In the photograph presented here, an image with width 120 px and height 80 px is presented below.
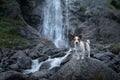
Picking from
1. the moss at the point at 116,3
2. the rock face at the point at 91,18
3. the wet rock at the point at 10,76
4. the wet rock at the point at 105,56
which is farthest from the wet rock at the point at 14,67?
the moss at the point at 116,3

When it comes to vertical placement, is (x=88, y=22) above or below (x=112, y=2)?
below

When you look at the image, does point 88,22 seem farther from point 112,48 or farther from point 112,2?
point 112,48

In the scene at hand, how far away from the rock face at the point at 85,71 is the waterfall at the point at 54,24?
28.1 m

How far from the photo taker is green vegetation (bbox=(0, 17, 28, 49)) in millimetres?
34591

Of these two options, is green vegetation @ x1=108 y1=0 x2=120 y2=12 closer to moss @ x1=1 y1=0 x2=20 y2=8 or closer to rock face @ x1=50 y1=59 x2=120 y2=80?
moss @ x1=1 y1=0 x2=20 y2=8

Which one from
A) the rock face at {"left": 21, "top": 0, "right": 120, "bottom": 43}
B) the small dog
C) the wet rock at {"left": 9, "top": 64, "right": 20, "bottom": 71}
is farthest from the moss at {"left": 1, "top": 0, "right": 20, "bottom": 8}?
the small dog

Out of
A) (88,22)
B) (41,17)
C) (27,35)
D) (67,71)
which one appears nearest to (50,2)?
(41,17)

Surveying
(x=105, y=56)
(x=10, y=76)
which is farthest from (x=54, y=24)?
(x=10, y=76)

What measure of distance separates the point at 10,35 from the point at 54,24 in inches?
423

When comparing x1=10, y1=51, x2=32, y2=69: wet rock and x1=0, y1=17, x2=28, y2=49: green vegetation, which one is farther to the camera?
x1=0, y1=17, x2=28, y2=49: green vegetation

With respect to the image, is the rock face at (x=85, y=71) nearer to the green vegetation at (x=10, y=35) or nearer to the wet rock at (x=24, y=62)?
the wet rock at (x=24, y=62)

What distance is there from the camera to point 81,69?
14922 mm

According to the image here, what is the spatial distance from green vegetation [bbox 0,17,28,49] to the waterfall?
6855 mm

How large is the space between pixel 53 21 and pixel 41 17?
6.86 feet
